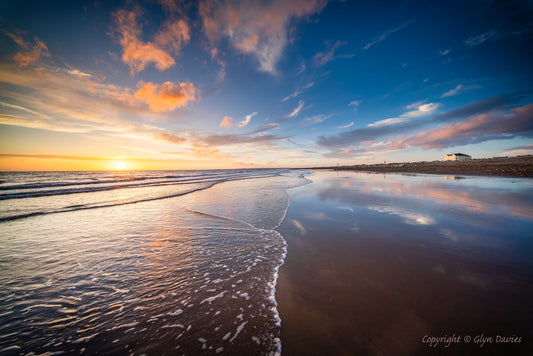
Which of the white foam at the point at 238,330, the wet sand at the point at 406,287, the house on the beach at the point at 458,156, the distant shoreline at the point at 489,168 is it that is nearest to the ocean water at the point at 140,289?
the white foam at the point at 238,330

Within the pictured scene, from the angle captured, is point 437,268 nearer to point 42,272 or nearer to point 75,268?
point 75,268

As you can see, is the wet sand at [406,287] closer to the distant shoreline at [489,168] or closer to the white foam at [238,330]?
the white foam at [238,330]

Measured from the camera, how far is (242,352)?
8.28 feet

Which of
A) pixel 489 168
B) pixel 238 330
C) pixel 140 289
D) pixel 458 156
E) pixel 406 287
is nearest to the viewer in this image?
pixel 238 330

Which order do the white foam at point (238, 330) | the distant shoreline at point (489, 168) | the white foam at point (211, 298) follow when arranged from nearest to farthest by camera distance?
1. the white foam at point (238, 330)
2. the white foam at point (211, 298)
3. the distant shoreline at point (489, 168)

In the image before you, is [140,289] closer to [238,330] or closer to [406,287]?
[238,330]

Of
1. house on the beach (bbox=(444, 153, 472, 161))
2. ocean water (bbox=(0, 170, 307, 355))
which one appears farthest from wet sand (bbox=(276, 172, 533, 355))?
house on the beach (bbox=(444, 153, 472, 161))

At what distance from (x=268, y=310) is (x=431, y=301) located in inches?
117

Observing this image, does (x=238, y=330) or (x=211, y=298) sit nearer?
(x=238, y=330)

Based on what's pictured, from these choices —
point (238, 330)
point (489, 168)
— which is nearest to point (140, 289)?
point (238, 330)

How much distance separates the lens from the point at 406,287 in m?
3.61

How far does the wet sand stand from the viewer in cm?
260

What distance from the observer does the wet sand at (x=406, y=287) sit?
260 centimetres

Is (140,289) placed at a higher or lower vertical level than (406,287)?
lower
